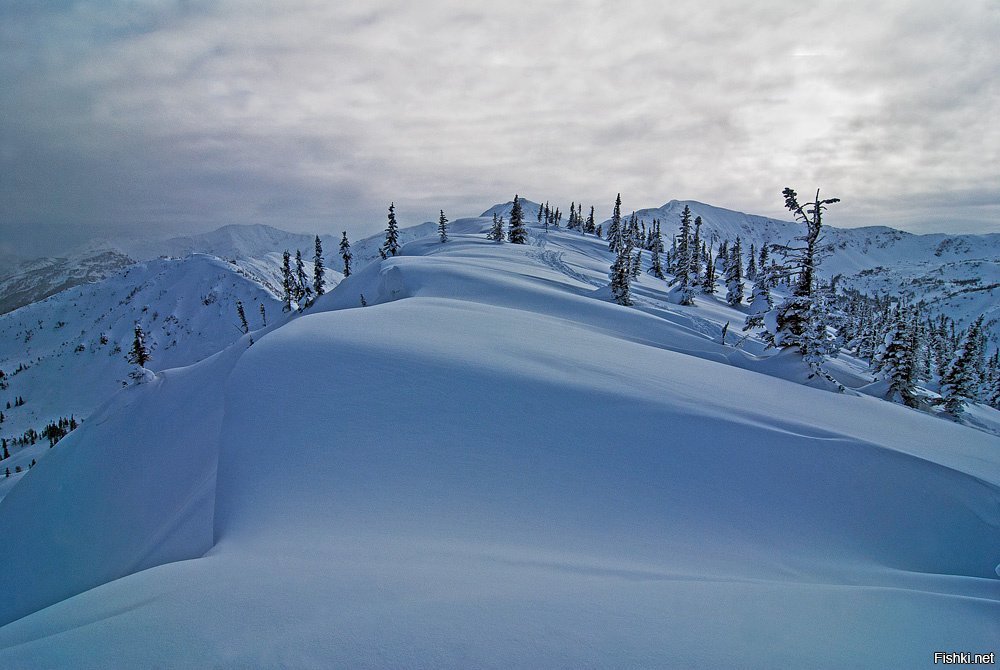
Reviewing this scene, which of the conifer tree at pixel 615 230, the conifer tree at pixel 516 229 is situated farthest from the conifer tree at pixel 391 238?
the conifer tree at pixel 615 230

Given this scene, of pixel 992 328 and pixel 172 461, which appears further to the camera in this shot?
pixel 992 328

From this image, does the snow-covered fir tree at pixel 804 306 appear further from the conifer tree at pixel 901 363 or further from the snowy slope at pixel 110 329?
the snowy slope at pixel 110 329

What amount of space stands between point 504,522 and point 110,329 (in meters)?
168

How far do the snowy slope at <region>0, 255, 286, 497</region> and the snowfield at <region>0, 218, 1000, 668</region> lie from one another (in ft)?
307

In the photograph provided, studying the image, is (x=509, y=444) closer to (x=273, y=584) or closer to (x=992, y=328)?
(x=273, y=584)

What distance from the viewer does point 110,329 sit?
413 feet

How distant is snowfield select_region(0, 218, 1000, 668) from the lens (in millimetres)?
3361

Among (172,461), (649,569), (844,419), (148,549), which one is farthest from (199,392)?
(844,419)

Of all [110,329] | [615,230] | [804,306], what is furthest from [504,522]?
[110,329]

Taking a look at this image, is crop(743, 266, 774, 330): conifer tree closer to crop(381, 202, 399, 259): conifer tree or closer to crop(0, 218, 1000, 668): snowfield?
crop(0, 218, 1000, 668): snowfield

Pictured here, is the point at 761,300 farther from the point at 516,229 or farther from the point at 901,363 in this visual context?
the point at 516,229

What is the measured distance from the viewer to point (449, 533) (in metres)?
5.19

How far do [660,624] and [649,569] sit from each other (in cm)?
126

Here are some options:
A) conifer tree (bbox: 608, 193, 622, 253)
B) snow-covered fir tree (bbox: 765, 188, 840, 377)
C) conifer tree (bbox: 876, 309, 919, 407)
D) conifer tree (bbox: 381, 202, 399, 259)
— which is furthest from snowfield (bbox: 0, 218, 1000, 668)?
conifer tree (bbox: 608, 193, 622, 253)
